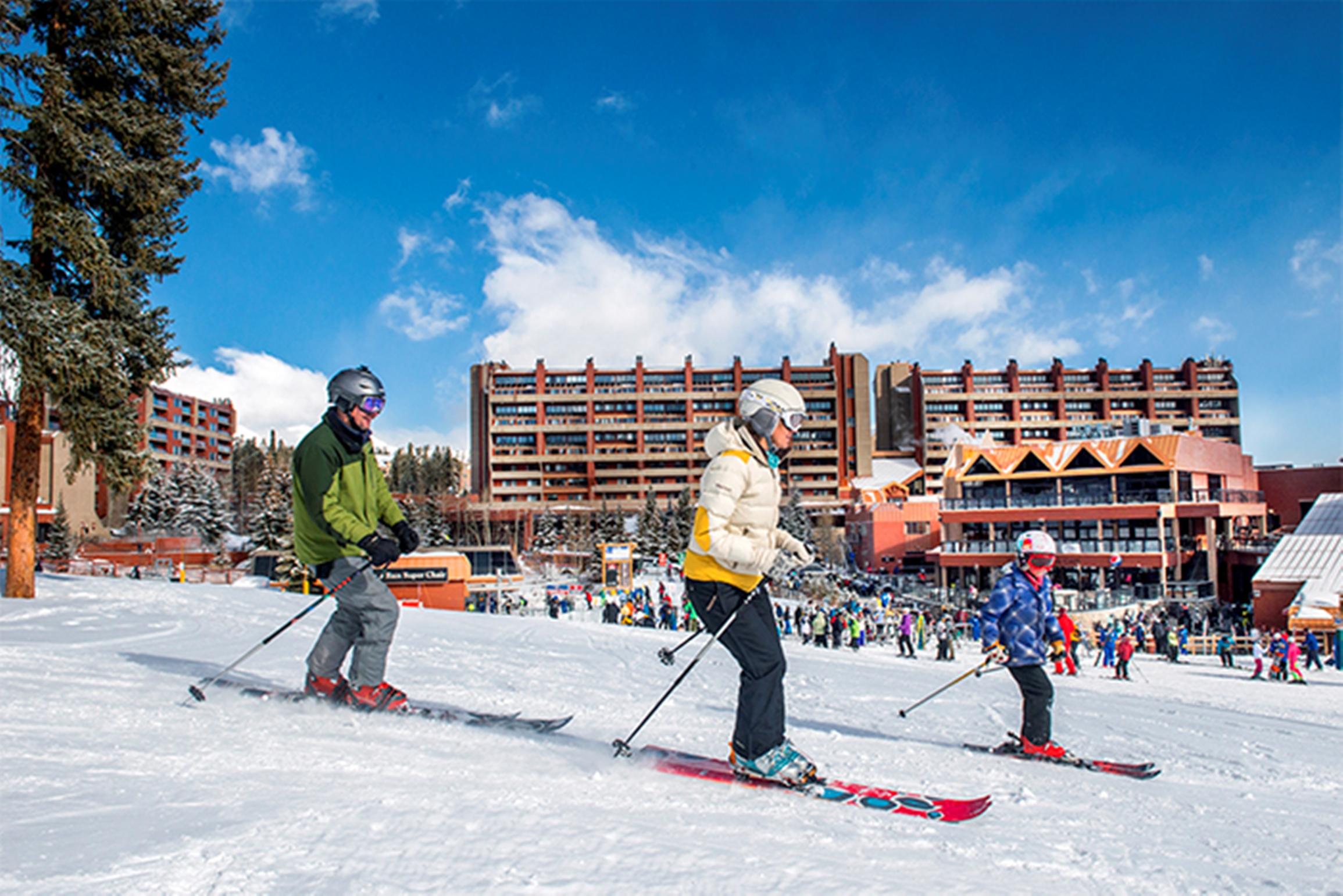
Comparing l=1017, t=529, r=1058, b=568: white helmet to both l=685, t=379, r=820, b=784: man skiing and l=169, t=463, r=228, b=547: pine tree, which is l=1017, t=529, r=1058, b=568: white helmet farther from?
l=169, t=463, r=228, b=547: pine tree

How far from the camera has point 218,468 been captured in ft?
342

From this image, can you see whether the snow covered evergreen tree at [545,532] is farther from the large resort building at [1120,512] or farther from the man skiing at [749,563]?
the man skiing at [749,563]

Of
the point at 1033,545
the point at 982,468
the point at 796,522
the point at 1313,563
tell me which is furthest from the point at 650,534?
the point at 1033,545

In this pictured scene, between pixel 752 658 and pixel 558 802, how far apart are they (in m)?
1.08

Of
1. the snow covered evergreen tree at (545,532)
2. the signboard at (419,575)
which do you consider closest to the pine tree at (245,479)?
the snow covered evergreen tree at (545,532)

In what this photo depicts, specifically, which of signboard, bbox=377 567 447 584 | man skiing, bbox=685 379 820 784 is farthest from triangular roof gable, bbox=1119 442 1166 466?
man skiing, bbox=685 379 820 784

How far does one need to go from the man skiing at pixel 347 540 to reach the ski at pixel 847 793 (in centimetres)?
165

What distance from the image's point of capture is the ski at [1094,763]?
4371mm

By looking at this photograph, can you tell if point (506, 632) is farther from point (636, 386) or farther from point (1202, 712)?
point (636, 386)

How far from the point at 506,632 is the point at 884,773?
27.9 feet

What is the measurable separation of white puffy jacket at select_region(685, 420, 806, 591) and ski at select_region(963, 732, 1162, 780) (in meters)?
2.22

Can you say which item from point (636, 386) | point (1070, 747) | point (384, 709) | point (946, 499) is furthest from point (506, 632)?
point (636, 386)

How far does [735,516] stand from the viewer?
349cm

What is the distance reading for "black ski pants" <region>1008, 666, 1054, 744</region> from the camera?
4812 millimetres
